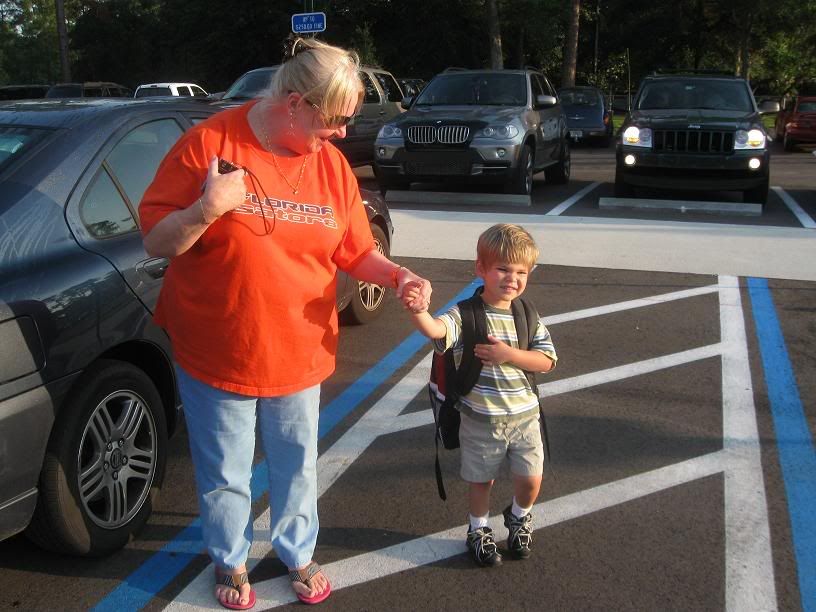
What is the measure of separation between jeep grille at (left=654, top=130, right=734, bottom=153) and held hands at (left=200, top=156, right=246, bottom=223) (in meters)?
9.72

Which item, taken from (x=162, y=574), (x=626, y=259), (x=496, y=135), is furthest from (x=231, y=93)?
(x=162, y=574)

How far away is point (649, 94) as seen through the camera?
1246 cm

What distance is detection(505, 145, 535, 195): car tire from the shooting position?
11438 mm

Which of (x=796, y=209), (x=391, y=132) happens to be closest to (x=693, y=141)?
(x=796, y=209)

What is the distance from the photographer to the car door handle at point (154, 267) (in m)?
3.26

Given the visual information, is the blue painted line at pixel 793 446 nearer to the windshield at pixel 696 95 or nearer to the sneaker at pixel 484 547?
the sneaker at pixel 484 547

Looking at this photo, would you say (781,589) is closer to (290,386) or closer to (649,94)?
(290,386)

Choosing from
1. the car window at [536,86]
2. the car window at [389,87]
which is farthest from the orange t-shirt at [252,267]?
the car window at [389,87]

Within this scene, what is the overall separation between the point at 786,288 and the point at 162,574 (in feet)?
18.8

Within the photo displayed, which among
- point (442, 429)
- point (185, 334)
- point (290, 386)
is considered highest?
point (185, 334)

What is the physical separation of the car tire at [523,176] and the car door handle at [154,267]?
8467mm

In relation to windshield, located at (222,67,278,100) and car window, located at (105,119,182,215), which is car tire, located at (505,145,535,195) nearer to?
windshield, located at (222,67,278,100)

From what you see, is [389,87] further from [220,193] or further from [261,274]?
[220,193]

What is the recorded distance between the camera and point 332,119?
2.41 metres
